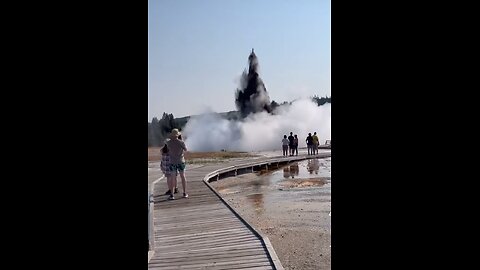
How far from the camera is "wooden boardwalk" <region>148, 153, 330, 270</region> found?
210 inches

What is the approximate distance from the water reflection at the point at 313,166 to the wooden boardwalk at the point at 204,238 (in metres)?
12.4

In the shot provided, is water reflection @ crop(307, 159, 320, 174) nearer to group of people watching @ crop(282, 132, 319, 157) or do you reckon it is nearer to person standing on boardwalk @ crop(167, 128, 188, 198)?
group of people watching @ crop(282, 132, 319, 157)

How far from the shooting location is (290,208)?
12.9 meters

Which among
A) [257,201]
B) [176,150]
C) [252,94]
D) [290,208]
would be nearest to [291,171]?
[257,201]

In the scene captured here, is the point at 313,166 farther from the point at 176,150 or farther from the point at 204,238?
the point at 204,238

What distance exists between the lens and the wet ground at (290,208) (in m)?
7.94

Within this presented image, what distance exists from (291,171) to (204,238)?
1704 centimetres

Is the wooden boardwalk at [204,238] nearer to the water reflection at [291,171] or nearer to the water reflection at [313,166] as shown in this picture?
the water reflection at [291,171]

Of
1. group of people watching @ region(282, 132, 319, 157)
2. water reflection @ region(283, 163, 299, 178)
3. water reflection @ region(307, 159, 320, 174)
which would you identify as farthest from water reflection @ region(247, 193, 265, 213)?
group of people watching @ region(282, 132, 319, 157)

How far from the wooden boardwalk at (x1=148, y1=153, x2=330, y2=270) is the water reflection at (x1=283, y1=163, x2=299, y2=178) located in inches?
429

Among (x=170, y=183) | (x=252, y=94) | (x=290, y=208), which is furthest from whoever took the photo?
(x=252, y=94)
